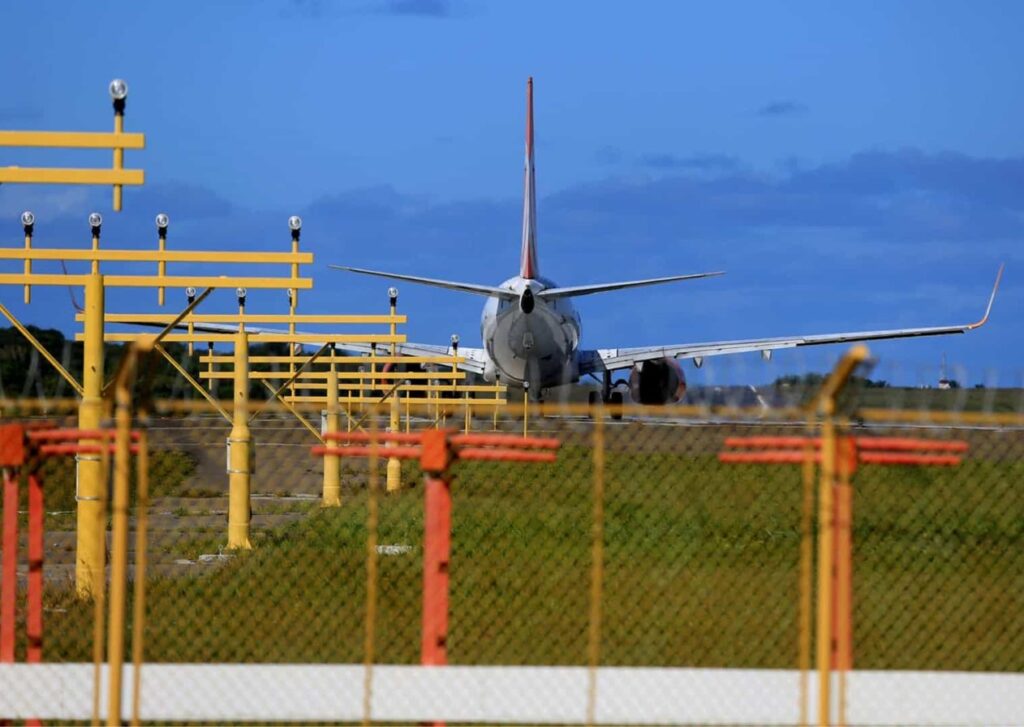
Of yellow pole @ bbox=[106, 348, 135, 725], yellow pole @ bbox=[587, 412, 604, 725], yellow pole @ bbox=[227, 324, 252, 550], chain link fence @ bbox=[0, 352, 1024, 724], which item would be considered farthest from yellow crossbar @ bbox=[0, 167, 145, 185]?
yellow pole @ bbox=[227, 324, 252, 550]

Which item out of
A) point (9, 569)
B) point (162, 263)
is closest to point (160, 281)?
point (162, 263)

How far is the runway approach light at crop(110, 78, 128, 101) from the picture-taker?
428 inches

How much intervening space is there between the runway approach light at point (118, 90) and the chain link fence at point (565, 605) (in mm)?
2500

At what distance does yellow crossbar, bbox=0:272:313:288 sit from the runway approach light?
3508mm

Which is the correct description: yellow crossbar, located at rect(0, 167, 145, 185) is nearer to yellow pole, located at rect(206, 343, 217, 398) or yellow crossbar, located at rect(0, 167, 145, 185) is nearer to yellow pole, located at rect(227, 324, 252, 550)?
yellow pole, located at rect(227, 324, 252, 550)

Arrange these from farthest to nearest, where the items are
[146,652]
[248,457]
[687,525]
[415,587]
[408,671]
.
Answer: [687,525]
[248,457]
[415,587]
[146,652]
[408,671]

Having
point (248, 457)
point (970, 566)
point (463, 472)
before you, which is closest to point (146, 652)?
point (248, 457)

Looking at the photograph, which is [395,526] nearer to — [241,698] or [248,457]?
[248,457]

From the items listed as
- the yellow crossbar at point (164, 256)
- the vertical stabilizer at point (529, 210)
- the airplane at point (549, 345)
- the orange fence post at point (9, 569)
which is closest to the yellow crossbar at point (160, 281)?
the yellow crossbar at point (164, 256)

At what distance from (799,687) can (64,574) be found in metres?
9.48

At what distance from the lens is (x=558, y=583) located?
47.9ft

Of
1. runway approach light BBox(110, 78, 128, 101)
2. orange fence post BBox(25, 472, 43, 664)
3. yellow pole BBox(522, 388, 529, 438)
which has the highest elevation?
runway approach light BBox(110, 78, 128, 101)

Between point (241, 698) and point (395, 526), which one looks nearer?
point (241, 698)

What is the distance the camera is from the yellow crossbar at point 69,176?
9.79m
